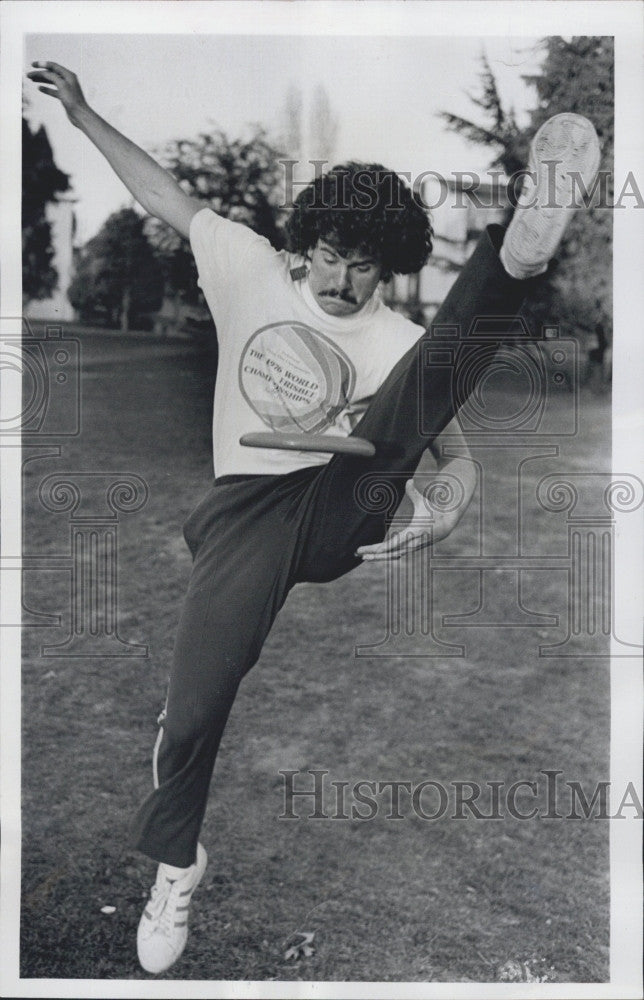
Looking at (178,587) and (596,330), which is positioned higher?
(596,330)

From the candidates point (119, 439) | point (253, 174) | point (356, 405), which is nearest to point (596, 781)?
point (356, 405)

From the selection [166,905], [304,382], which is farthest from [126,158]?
[166,905]

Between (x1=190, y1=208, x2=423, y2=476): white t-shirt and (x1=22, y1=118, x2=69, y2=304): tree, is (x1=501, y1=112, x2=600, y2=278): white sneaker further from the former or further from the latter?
(x1=22, y1=118, x2=69, y2=304): tree

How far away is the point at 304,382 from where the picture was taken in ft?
11.5

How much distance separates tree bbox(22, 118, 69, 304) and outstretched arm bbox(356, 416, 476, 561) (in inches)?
51.9

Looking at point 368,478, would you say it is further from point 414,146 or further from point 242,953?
point 242,953

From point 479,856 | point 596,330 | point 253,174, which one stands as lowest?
point 479,856

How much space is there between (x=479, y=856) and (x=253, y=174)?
224 cm

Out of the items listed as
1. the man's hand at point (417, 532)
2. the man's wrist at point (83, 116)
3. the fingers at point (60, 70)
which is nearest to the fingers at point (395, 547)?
the man's hand at point (417, 532)

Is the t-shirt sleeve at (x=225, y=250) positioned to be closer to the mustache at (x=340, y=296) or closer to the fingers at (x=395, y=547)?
the mustache at (x=340, y=296)

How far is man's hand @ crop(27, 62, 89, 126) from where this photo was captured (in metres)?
3.58

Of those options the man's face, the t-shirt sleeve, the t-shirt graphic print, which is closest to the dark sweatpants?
the t-shirt graphic print

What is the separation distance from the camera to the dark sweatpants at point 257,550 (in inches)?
138

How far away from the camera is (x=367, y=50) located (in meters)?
3.54
